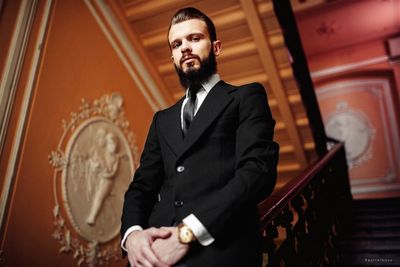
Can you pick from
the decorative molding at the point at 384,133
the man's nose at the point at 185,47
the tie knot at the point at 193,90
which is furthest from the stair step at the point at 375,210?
the man's nose at the point at 185,47

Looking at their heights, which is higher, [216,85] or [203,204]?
[216,85]

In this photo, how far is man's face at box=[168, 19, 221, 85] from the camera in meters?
1.33

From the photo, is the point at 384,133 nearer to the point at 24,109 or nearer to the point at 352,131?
the point at 352,131

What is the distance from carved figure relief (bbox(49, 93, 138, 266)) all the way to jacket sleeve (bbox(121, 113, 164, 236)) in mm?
1876

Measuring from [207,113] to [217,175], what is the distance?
24 cm

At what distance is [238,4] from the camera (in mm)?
3625

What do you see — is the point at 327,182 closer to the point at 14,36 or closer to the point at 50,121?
the point at 50,121

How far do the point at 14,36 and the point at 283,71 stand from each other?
9.39 feet

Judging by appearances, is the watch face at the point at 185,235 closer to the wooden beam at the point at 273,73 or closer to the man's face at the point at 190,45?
the man's face at the point at 190,45

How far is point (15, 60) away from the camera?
2697 millimetres

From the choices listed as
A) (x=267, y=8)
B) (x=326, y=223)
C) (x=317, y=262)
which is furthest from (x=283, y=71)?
(x=317, y=262)

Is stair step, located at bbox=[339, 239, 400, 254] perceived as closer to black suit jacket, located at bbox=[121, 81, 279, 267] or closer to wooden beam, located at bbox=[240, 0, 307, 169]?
wooden beam, located at bbox=[240, 0, 307, 169]

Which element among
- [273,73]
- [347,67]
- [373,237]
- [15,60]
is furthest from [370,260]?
[347,67]

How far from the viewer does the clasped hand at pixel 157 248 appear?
104 cm
